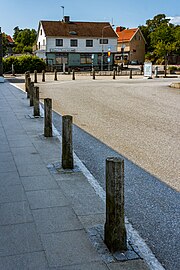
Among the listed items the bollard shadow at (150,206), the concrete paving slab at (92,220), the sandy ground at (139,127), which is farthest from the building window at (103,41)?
the concrete paving slab at (92,220)

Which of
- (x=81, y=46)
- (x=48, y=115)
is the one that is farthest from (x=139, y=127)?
(x=81, y=46)

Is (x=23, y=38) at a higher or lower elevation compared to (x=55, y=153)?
higher

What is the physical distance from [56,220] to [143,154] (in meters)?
3.75

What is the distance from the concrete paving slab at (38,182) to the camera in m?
5.45

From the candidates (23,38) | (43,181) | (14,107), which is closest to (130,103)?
(14,107)

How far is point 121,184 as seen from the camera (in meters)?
3.56

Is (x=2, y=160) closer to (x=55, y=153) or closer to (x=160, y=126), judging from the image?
(x=55, y=153)

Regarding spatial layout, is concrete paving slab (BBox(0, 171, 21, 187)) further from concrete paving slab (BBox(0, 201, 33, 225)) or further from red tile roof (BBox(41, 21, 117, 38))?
red tile roof (BBox(41, 21, 117, 38))

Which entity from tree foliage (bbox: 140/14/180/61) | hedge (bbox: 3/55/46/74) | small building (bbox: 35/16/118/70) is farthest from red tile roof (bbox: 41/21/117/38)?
hedge (bbox: 3/55/46/74)

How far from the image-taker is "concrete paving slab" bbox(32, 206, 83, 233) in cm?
412

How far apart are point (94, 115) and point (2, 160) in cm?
645

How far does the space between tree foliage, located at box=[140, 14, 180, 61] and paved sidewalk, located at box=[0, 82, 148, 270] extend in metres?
58.1

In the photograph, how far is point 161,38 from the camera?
7194cm

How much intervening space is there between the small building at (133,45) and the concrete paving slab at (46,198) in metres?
77.3
